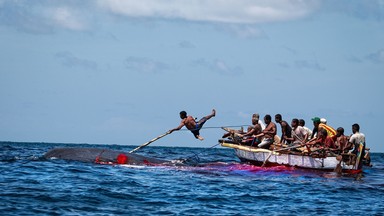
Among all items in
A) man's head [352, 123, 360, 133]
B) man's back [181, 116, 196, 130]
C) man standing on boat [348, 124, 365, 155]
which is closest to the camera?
man standing on boat [348, 124, 365, 155]

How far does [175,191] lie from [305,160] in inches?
405

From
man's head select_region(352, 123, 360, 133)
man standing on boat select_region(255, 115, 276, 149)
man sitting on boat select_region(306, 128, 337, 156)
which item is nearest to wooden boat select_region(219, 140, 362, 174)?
man sitting on boat select_region(306, 128, 337, 156)

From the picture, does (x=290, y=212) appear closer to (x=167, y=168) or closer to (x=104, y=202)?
(x=104, y=202)

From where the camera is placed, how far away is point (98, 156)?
99.3ft

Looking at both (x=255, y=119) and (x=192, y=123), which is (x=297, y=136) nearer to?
(x=255, y=119)

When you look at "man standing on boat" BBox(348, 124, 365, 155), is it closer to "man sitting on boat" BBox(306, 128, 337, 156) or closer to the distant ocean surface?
"man sitting on boat" BBox(306, 128, 337, 156)

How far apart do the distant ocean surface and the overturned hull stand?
125cm

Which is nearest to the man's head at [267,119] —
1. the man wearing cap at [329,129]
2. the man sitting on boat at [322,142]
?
the man wearing cap at [329,129]

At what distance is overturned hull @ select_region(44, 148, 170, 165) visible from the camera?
2997 centimetres

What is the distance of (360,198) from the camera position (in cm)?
2127

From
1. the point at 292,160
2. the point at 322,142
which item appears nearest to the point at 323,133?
the point at 322,142

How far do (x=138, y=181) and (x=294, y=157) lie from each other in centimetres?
937

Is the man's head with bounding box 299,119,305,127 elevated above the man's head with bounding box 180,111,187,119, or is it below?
below

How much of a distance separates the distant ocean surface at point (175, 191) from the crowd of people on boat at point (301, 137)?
127 cm
